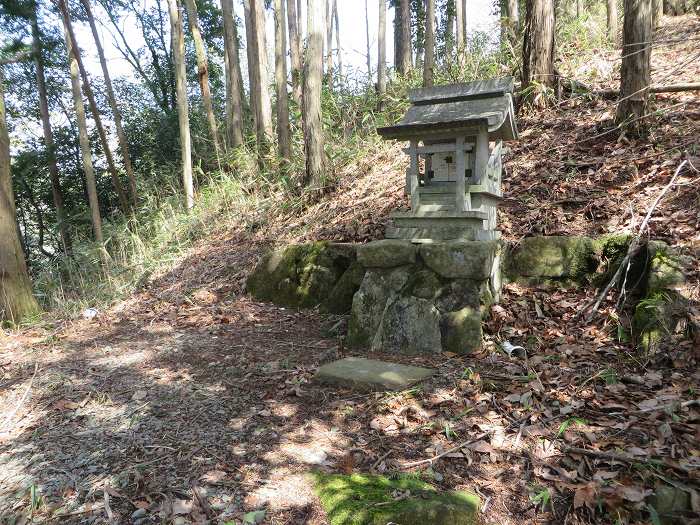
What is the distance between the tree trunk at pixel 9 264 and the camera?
5.73 metres

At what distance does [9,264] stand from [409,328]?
5.43 meters

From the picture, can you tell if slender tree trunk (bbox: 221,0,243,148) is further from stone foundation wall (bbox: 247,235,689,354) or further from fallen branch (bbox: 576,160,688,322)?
fallen branch (bbox: 576,160,688,322)

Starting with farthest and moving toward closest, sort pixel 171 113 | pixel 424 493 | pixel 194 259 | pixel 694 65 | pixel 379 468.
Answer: pixel 171 113 → pixel 194 259 → pixel 694 65 → pixel 379 468 → pixel 424 493

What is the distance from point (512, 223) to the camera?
16.1ft

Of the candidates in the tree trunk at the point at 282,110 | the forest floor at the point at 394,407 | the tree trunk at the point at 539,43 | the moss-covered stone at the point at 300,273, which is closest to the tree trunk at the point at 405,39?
the tree trunk at the point at 282,110

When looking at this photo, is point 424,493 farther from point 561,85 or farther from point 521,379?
point 561,85

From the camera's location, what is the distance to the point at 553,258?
4.22 m

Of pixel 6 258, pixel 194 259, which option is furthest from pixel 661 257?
pixel 6 258

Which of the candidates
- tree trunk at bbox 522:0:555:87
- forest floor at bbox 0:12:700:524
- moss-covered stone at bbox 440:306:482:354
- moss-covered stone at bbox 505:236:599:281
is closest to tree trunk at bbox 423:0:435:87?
tree trunk at bbox 522:0:555:87

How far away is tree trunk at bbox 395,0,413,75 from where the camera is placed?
11008mm

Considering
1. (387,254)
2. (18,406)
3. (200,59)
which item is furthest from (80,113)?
(387,254)

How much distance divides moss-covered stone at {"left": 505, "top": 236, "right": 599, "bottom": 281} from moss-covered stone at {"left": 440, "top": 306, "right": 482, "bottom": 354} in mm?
942

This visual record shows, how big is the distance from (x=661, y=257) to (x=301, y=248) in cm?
397

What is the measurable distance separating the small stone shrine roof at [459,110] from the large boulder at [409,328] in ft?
5.21
